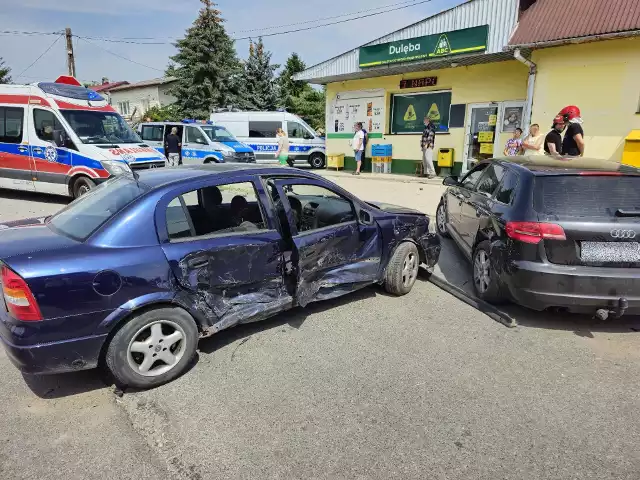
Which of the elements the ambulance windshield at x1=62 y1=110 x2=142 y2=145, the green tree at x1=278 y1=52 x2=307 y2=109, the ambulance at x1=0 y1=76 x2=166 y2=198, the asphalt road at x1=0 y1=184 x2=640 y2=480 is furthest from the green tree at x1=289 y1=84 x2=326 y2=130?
the asphalt road at x1=0 y1=184 x2=640 y2=480

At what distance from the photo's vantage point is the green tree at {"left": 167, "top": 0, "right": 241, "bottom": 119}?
103 feet

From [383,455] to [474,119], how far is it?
42.9ft

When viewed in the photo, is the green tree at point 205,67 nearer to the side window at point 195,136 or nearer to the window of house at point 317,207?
the side window at point 195,136

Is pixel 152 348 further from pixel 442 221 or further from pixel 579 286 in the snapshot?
pixel 442 221

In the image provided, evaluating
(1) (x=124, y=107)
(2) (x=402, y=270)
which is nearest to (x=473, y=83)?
(2) (x=402, y=270)

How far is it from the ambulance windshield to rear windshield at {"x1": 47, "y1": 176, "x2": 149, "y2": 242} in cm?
634

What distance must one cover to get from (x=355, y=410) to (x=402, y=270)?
7.00 feet

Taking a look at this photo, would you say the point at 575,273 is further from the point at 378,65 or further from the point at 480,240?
the point at 378,65

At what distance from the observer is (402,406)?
287 centimetres

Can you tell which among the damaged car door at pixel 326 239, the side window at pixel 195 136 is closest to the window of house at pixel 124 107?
the side window at pixel 195 136

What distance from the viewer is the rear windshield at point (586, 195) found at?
3830 millimetres

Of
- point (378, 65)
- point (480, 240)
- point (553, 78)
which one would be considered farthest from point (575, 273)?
point (378, 65)

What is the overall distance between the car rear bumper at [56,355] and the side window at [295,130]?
55.3 ft

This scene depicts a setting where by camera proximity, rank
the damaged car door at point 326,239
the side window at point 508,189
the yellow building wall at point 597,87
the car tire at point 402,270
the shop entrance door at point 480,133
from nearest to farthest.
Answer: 1. the damaged car door at point 326,239
2. the side window at point 508,189
3. the car tire at point 402,270
4. the yellow building wall at point 597,87
5. the shop entrance door at point 480,133
